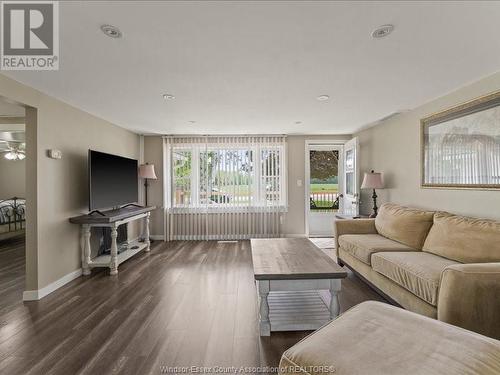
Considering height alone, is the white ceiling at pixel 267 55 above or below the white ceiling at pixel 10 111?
below

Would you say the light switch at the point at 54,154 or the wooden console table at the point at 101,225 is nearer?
the light switch at the point at 54,154

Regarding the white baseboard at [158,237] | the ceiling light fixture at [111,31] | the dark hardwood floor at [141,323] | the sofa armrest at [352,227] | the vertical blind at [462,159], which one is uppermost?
the ceiling light fixture at [111,31]

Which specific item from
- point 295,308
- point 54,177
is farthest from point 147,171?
point 295,308

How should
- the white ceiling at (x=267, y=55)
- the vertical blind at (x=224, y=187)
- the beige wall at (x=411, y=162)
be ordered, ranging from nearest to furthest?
the white ceiling at (x=267, y=55) → the beige wall at (x=411, y=162) → the vertical blind at (x=224, y=187)

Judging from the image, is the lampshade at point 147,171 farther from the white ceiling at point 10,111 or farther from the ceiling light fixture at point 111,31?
the ceiling light fixture at point 111,31

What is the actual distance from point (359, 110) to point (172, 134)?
11.9ft

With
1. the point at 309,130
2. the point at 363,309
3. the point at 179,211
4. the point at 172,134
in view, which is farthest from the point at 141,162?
the point at 363,309

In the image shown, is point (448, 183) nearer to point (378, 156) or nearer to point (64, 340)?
point (378, 156)

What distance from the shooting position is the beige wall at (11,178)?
21.8 ft

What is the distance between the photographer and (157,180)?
554 cm

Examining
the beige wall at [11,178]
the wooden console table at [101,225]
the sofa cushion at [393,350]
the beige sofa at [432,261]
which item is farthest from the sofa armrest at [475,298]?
the beige wall at [11,178]

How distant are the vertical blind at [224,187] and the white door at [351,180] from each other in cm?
129

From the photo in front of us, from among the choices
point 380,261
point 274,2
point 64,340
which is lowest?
point 64,340

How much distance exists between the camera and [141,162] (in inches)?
216
